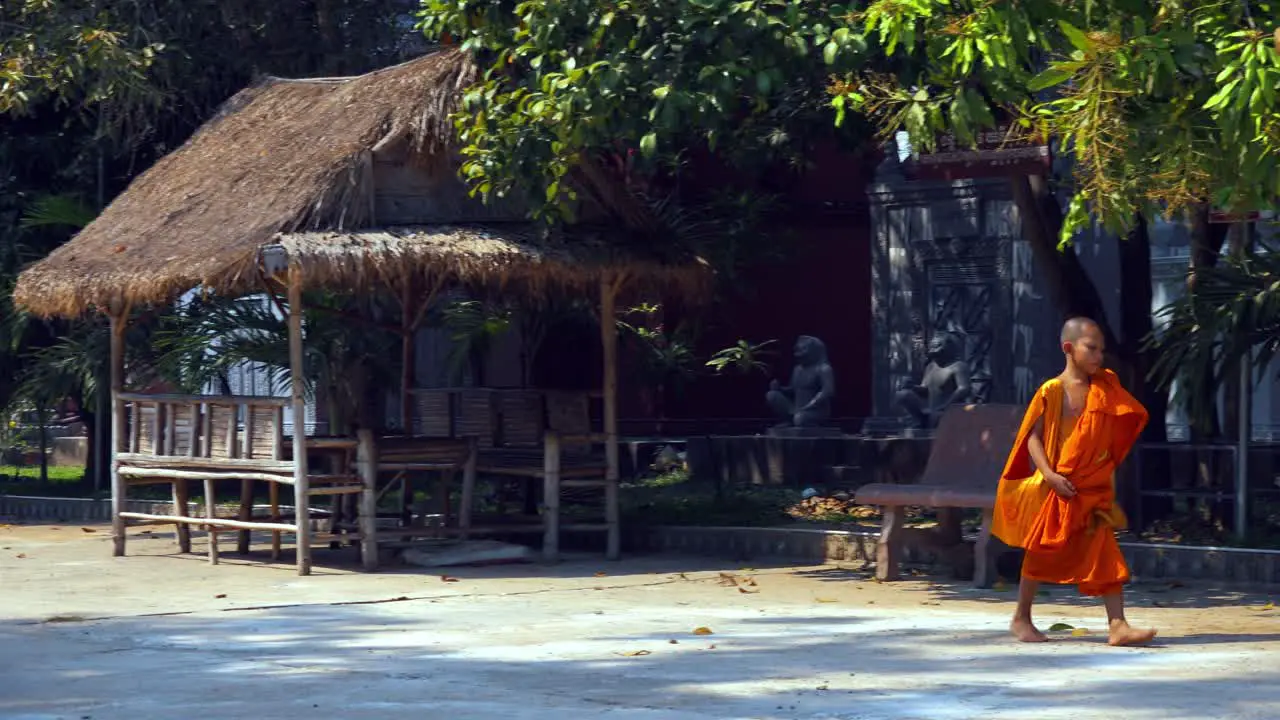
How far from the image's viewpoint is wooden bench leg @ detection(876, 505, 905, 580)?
470 inches

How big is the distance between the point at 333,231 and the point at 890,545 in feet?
13.3

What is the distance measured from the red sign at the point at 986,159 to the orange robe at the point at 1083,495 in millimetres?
3484

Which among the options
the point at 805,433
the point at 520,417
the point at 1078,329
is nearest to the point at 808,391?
the point at 805,433

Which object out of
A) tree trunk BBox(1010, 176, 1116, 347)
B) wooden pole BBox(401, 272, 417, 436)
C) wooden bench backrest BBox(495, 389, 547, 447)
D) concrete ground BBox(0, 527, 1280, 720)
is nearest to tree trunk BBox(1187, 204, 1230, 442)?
tree trunk BBox(1010, 176, 1116, 347)

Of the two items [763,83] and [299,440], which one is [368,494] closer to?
[299,440]

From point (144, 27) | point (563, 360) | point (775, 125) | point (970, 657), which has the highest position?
point (144, 27)

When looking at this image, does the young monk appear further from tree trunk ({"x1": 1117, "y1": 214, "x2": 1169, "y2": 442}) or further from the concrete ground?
tree trunk ({"x1": 1117, "y1": 214, "x2": 1169, "y2": 442})

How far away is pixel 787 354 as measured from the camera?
25.7 metres

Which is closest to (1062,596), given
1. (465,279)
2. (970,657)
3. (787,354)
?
(970,657)

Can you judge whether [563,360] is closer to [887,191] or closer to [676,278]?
[887,191]

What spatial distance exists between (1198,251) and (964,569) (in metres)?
3.32

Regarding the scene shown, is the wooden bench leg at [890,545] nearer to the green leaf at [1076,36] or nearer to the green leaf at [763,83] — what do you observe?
the green leaf at [763,83]

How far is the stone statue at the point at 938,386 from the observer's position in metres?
18.6

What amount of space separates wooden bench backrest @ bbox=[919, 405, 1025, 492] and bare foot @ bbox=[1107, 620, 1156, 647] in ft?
8.85
